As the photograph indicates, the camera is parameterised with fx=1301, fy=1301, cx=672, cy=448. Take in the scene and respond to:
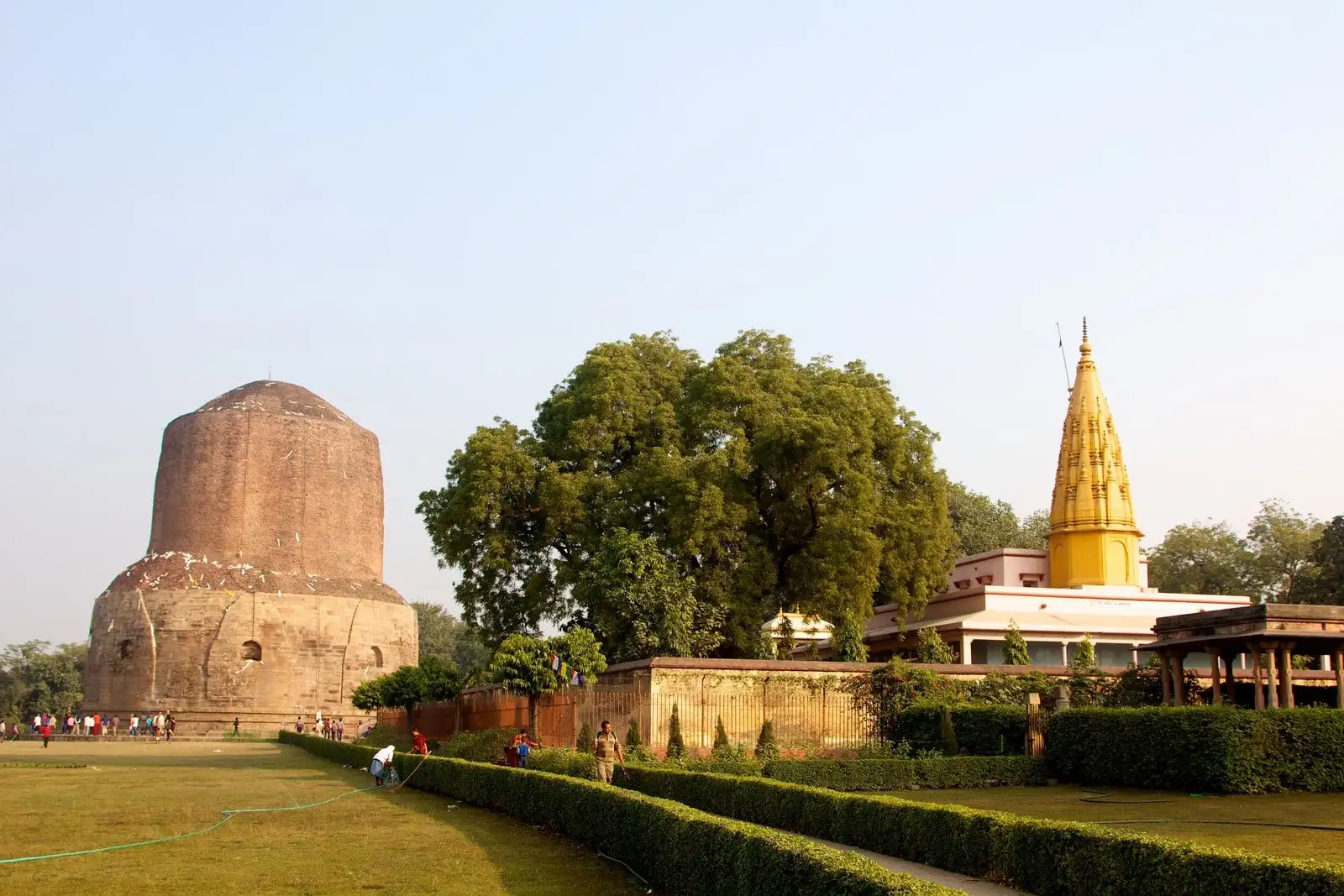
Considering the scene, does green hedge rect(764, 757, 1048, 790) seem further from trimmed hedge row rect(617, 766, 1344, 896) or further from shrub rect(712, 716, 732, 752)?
trimmed hedge row rect(617, 766, 1344, 896)

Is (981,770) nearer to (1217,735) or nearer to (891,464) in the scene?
(1217,735)

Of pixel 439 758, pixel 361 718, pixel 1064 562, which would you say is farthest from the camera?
pixel 361 718

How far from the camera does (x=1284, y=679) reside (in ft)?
69.7

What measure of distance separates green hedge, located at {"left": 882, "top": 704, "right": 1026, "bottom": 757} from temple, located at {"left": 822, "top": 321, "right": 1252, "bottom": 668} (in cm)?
930

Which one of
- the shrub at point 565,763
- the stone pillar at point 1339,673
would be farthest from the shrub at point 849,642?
the stone pillar at point 1339,673

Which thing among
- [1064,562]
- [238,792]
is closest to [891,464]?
[1064,562]

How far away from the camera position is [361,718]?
176ft

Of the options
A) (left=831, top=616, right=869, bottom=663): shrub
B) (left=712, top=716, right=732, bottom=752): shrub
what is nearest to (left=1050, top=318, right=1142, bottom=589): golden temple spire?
(left=831, top=616, right=869, bottom=663): shrub

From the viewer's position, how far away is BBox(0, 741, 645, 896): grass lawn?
1107 centimetres

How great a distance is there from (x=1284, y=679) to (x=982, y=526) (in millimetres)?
36441

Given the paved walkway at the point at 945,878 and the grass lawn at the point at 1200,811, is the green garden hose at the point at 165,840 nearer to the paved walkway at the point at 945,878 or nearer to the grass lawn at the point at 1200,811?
the paved walkway at the point at 945,878

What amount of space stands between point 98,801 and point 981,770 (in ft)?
45.3

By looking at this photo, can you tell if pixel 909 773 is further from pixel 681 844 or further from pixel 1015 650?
pixel 681 844

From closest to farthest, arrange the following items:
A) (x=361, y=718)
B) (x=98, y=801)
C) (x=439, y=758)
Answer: (x=98, y=801) < (x=439, y=758) < (x=361, y=718)
